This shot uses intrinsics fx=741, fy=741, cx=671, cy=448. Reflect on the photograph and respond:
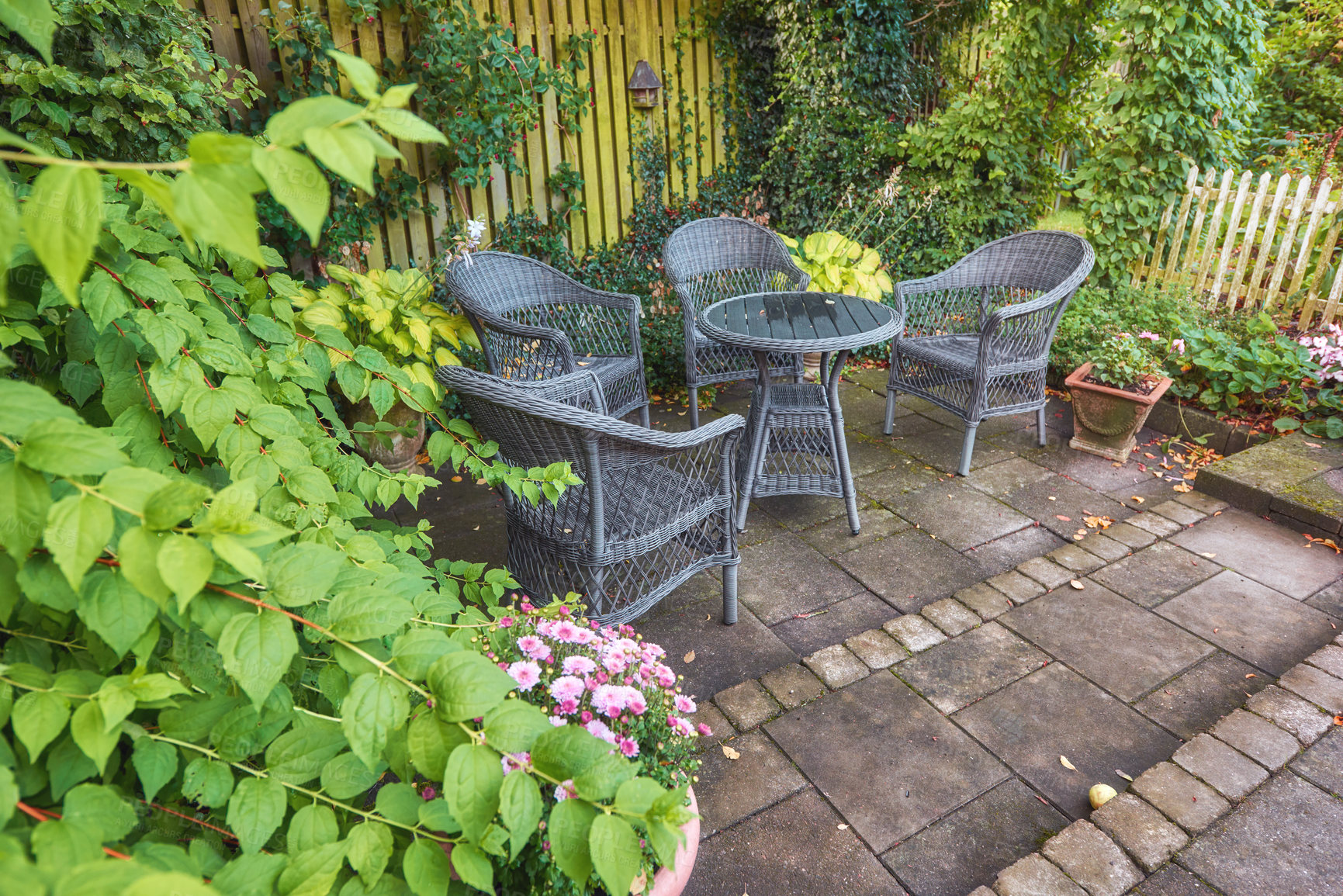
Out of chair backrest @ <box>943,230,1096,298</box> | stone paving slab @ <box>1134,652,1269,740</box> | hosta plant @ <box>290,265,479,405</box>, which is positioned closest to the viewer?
stone paving slab @ <box>1134,652,1269,740</box>

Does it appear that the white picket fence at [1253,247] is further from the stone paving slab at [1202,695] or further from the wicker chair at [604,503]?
the wicker chair at [604,503]

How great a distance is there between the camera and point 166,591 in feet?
2.22

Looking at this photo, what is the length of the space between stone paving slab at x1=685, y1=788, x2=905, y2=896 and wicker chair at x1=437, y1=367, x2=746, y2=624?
683 millimetres

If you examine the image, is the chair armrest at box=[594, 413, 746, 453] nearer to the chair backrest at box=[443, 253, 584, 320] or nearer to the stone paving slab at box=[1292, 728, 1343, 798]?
the chair backrest at box=[443, 253, 584, 320]

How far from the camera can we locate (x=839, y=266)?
14.6 ft

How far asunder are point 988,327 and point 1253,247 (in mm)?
2427

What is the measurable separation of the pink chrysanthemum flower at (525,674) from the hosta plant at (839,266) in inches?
140

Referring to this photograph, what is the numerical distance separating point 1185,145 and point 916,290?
1.95 metres

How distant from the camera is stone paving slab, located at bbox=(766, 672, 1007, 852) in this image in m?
1.80

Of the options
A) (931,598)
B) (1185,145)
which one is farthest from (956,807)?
(1185,145)

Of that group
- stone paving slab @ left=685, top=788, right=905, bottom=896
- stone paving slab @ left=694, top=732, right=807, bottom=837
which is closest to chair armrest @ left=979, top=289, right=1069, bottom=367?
stone paving slab @ left=694, top=732, right=807, bottom=837

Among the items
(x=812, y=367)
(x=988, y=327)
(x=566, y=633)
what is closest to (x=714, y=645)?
(x=566, y=633)

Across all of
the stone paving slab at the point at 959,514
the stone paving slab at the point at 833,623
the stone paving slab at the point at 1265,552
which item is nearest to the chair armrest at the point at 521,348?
the stone paving slab at the point at 833,623

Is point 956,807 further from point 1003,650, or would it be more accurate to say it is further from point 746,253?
point 746,253
